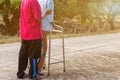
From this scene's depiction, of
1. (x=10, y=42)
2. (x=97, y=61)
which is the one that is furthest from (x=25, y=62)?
(x=10, y=42)

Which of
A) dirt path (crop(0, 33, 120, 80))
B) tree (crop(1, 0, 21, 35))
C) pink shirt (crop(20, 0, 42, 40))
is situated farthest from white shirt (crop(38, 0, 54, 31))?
tree (crop(1, 0, 21, 35))

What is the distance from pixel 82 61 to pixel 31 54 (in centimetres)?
248

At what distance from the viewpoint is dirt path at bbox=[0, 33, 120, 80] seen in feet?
22.4

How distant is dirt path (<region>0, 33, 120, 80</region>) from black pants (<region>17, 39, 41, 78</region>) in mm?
377

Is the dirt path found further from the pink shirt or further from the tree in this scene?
the tree

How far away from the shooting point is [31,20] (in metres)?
6.01

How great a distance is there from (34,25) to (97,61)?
9.53ft

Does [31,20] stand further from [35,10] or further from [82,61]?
[82,61]

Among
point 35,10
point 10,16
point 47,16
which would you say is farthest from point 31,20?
point 10,16

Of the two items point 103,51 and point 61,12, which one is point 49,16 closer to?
point 103,51

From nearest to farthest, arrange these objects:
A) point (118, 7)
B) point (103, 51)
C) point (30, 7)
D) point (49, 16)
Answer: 1. point (30, 7)
2. point (49, 16)
3. point (103, 51)
4. point (118, 7)

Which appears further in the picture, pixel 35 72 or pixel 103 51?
pixel 103 51

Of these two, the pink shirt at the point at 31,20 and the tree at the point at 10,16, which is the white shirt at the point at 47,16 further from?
the tree at the point at 10,16

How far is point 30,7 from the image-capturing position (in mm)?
5969
